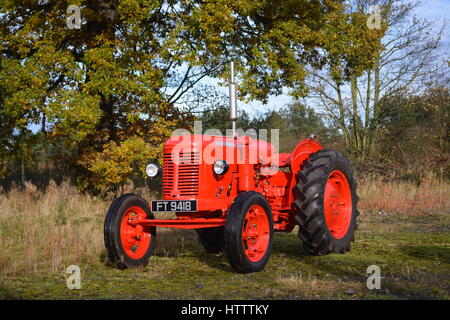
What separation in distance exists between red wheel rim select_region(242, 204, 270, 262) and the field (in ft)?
0.79

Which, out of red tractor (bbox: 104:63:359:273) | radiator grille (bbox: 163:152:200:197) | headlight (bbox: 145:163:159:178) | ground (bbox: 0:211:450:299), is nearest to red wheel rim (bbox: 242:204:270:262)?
red tractor (bbox: 104:63:359:273)

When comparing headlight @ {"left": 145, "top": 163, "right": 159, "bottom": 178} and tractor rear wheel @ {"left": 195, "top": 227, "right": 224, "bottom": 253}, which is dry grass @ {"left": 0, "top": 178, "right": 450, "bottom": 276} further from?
headlight @ {"left": 145, "top": 163, "right": 159, "bottom": 178}

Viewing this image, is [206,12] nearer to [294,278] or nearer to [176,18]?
[176,18]

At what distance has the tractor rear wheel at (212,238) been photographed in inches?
285

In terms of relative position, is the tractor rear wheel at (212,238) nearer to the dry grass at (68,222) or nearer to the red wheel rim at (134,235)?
the dry grass at (68,222)

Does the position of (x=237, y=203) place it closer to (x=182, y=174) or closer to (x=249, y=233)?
(x=249, y=233)

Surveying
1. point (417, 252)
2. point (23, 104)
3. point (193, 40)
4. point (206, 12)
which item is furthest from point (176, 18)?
point (417, 252)

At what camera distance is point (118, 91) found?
12203 mm

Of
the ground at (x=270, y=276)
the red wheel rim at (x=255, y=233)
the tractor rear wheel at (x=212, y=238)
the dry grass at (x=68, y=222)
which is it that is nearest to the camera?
the ground at (x=270, y=276)

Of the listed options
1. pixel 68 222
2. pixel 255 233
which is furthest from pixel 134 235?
pixel 68 222

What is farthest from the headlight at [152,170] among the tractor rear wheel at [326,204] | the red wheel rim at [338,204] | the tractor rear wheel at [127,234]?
the red wheel rim at [338,204]

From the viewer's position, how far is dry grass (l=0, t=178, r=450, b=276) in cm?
670

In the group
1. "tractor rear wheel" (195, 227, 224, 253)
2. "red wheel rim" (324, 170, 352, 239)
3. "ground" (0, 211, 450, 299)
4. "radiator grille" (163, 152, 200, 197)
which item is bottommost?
"ground" (0, 211, 450, 299)

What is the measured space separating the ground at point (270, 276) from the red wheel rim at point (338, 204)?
40cm
